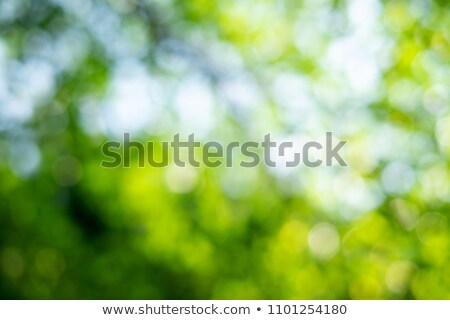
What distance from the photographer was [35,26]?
2652mm

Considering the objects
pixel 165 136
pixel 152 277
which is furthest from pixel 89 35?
pixel 152 277

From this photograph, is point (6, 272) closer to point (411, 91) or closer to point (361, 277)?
point (361, 277)

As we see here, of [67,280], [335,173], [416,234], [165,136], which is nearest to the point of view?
[416,234]

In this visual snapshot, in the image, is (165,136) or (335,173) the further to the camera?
(165,136)

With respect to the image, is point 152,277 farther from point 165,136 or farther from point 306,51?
point 306,51

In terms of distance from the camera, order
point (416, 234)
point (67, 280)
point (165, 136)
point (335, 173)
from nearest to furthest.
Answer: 1. point (416, 234)
2. point (335, 173)
3. point (165, 136)
4. point (67, 280)

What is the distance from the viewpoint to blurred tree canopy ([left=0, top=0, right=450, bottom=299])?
7.98 ft

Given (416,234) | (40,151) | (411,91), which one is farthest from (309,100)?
(40,151)

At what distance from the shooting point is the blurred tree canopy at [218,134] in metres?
2.43

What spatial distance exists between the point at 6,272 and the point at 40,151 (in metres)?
0.55

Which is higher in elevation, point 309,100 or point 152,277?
point 309,100

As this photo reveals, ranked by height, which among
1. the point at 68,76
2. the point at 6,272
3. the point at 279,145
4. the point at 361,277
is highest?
the point at 68,76

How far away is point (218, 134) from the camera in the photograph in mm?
2746

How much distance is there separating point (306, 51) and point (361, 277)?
2.59 feet
